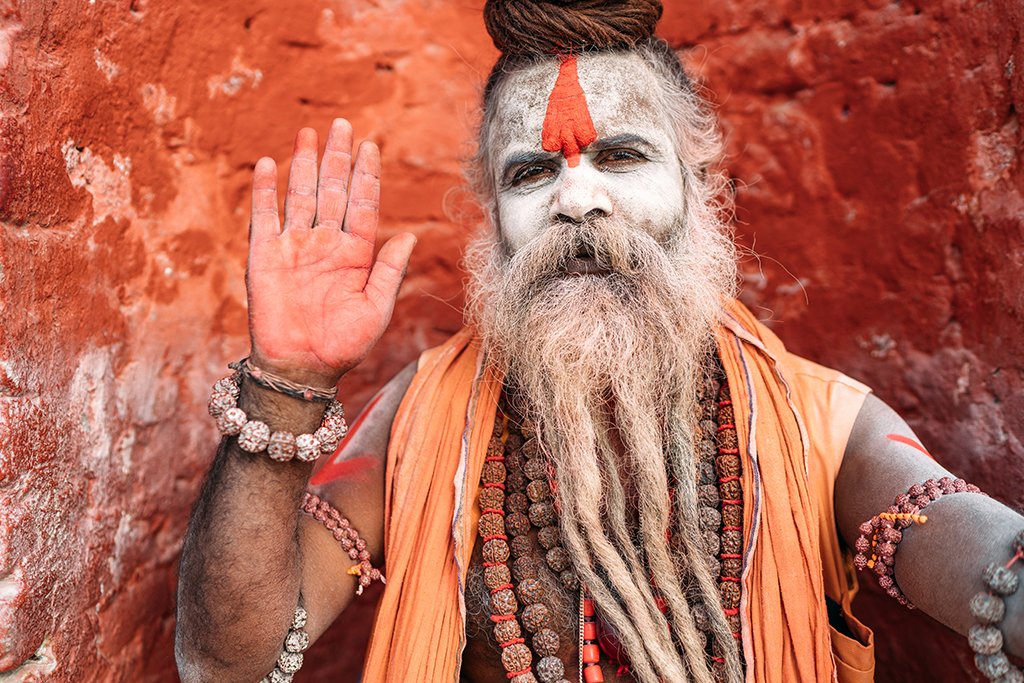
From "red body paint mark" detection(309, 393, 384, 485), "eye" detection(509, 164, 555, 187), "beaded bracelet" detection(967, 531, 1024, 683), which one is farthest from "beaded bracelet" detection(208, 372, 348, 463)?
"beaded bracelet" detection(967, 531, 1024, 683)

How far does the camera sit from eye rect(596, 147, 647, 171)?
2.04 m

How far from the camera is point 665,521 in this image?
186 cm

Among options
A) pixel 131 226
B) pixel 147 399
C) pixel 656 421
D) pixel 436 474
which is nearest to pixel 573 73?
pixel 656 421

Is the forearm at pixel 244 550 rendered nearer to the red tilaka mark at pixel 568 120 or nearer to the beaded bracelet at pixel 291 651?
the beaded bracelet at pixel 291 651

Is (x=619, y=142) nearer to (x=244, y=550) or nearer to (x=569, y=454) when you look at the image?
(x=569, y=454)

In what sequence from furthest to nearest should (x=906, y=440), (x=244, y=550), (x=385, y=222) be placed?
1. (x=385, y=222)
2. (x=906, y=440)
3. (x=244, y=550)

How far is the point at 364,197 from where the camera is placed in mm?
1757

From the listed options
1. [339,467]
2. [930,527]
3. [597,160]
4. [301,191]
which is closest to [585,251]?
[597,160]

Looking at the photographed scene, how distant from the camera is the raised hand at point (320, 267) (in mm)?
1621

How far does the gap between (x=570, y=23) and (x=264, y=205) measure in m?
0.88

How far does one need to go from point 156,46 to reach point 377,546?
136 cm

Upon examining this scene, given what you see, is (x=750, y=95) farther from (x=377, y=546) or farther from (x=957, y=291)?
(x=377, y=546)

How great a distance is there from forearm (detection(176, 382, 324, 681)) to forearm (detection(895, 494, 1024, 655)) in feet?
3.83

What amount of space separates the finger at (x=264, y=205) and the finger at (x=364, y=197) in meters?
0.14
